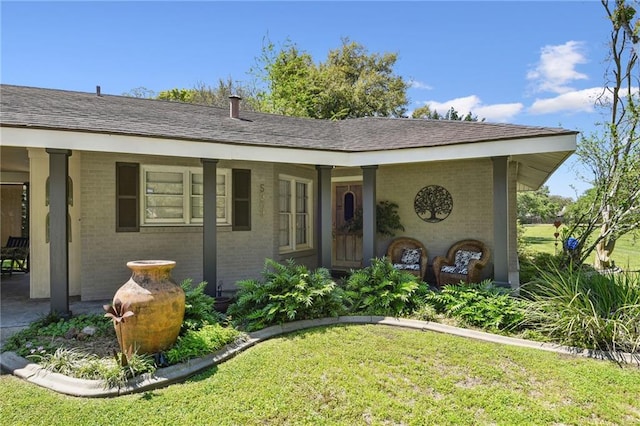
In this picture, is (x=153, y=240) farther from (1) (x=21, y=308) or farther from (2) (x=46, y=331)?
(2) (x=46, y=331)

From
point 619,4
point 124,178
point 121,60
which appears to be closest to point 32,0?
point 124,178

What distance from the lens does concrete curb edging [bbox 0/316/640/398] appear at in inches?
155

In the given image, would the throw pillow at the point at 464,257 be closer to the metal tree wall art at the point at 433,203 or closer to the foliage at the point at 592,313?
the metal tree wall art at the point at 433,203

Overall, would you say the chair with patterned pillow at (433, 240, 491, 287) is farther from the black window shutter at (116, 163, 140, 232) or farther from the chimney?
the black window shutter at (116, 163, 140, 232)

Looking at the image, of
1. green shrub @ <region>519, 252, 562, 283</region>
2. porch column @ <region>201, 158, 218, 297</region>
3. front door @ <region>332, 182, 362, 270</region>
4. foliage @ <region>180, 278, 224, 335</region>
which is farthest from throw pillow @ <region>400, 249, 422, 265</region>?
foliage @ <region>180, 278, 224, 335</region>

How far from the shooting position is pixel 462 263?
8.46 metres

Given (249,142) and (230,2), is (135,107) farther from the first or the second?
(230,2)

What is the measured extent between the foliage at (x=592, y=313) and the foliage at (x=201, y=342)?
14.7 ft

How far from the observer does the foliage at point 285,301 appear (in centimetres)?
566

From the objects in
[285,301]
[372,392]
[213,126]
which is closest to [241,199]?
[213,126]

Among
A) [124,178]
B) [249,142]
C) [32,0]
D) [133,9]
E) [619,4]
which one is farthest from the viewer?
[619,4]

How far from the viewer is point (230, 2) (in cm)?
1198

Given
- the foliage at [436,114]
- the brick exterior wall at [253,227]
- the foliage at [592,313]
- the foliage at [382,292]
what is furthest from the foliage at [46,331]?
the foliage at [436,114]

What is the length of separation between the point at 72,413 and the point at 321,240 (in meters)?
5.20
